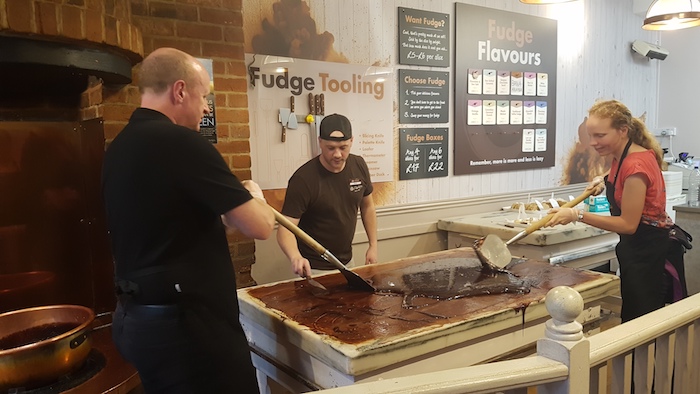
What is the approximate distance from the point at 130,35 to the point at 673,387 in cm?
221

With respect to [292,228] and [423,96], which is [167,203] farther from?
[423,96]

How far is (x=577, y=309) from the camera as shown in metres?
0.97

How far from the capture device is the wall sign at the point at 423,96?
3.54 meters

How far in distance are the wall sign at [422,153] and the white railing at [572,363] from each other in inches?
93.8

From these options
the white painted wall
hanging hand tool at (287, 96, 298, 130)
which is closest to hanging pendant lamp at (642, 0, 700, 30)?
the white painted wall

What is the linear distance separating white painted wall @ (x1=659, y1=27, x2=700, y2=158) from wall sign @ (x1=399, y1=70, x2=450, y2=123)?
340 centimetres

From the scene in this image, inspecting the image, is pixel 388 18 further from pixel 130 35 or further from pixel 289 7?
pixel 130 35

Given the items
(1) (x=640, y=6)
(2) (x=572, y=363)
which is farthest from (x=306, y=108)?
(1) (x=640, y=6)

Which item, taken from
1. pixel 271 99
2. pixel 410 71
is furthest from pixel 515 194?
pixel 271 99

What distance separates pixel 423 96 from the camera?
11.9 ft

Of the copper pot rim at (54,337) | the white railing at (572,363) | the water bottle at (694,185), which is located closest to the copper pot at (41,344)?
the copper pot rim at (54,337)

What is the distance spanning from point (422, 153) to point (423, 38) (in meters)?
0.82

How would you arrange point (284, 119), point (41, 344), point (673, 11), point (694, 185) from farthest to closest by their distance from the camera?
point (694, 185) → point (673, 11) → point (284, 119) → point (41, 344)

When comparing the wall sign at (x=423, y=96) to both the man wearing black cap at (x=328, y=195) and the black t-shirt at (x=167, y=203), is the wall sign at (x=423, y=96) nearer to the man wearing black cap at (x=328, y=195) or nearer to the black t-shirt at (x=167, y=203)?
the man wearing black cap at (x=328, y=195)
